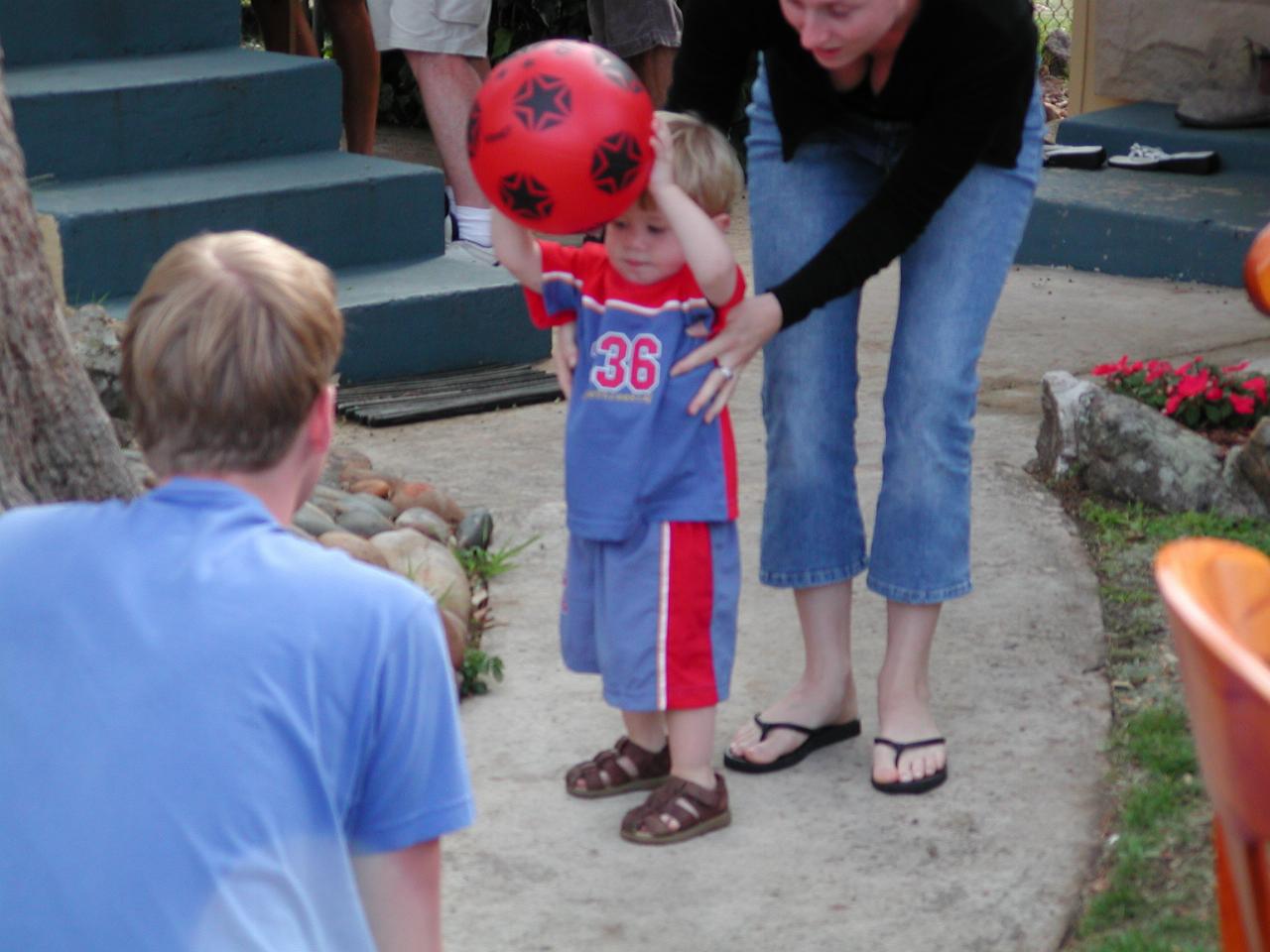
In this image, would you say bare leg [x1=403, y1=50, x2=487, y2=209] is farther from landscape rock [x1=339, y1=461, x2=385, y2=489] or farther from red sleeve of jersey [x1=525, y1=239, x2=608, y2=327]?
red sleeve of jersey [x1=525, y1=239, x2=608, y2=327]

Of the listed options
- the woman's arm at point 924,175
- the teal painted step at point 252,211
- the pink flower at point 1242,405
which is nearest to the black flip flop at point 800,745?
the woman's arm at point 924,175

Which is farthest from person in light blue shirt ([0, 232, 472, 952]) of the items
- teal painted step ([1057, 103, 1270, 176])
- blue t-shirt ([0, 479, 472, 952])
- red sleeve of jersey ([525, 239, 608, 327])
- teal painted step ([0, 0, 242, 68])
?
teal painted step ([1057, 103, 1270, 176])

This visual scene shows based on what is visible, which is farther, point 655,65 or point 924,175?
point 655,65

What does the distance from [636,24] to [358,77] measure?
1.15m

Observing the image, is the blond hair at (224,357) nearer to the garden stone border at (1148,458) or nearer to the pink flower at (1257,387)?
the garden stone border at (1148,458)

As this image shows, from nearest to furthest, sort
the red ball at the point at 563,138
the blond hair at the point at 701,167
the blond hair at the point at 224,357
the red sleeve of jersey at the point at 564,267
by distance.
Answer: the blond hair at the point at 224,357 < the red ball at the point at 563,138 < the blond hair at the point at 701,167 < the red sleeve of jersey at the point at 564,267

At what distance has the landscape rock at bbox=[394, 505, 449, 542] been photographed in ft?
14.1

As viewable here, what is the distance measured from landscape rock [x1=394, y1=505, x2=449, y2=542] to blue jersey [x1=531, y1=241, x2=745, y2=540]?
4.18 ft

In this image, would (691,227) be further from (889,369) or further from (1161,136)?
(1161,136)

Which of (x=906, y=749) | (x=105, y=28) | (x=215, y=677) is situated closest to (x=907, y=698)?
(x=906, y=749)

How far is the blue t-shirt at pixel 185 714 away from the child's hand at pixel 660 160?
1431 mm

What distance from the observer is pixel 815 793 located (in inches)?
131

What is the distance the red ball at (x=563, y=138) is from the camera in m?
2.84

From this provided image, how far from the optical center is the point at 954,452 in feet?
10.8
